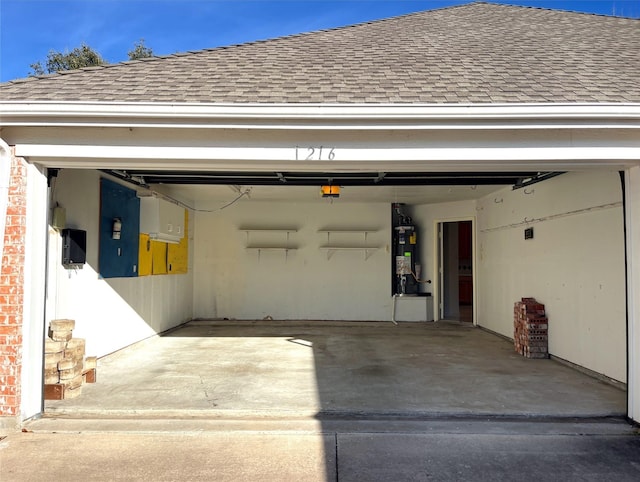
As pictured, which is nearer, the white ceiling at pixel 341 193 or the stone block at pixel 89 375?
the stone block at pixel 89 375

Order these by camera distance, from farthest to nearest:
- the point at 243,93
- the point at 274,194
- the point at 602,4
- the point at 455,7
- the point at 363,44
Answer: the point at 602,4
the point at 274,194
the point at 455,7
the point at 363,44
the point at 243,93

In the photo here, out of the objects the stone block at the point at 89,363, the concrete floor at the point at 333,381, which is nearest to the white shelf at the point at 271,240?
the concrete floor at the point at 333,381

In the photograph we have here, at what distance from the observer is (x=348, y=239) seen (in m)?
9.55

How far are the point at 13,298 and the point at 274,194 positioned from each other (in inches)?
215

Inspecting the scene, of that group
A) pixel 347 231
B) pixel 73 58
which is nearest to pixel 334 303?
pixel 347 231

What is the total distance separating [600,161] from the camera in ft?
11.8

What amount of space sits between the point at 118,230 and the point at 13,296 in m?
2.71

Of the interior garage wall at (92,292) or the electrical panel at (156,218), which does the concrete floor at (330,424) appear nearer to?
the interior garage wall at (92,292)

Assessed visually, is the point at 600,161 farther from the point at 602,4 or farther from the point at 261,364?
the point at 602,4

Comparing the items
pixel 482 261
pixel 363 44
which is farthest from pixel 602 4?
pixel 363 44

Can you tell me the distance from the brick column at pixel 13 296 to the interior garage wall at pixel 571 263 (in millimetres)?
5591

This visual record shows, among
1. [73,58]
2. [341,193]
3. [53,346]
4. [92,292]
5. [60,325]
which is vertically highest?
[73,58]

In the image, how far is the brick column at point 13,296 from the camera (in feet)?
11.2

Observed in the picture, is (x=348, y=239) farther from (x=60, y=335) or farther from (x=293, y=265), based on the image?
(x=60, y=335)
